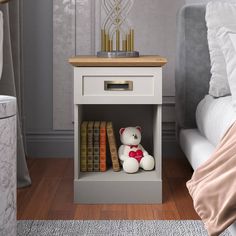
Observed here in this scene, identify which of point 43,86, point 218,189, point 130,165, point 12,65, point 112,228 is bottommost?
point 112,228

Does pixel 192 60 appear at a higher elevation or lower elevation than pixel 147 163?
higher

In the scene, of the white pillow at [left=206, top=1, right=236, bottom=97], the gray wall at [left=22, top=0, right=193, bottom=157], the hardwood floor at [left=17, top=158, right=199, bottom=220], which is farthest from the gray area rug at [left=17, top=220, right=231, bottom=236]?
the gray wall at [left=22, top=0, right=193, bottom=157]

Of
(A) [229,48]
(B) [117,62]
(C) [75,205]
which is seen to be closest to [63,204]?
(C) [75,205]

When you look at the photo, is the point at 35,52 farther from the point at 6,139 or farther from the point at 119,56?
Result: the point at 6,139

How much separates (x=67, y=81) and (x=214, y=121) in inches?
50.0

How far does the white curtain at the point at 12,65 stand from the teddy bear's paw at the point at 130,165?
506mm

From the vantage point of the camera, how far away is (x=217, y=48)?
2621 millimetres

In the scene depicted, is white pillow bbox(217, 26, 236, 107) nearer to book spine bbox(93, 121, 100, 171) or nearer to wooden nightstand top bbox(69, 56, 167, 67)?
wooden nightstand top bbox(69, 56, 167, 67)

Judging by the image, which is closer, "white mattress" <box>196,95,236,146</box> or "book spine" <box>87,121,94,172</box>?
"white mattress" <box>196,95,236,146</box>

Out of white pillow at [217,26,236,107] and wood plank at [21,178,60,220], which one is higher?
white pillow at [217,26,236,107]

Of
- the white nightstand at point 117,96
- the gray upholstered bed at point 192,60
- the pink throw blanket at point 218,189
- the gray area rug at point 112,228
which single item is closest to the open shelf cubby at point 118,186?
the white nightstand at point 117,96

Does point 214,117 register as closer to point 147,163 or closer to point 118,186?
point 147,163

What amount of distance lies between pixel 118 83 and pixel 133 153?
1.18 ft

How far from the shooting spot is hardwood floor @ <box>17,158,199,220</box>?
2.18 metres
